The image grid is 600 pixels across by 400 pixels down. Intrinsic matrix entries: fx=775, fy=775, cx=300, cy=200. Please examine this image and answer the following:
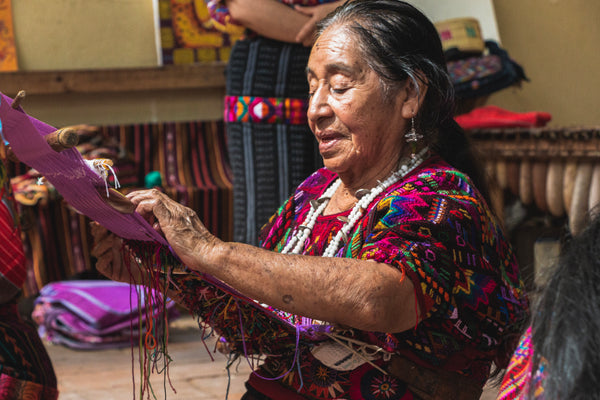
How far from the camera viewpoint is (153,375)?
3.12 metres

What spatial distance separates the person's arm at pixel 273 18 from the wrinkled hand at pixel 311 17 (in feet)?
0.06

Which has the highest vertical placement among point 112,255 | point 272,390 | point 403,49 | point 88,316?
point 403,49

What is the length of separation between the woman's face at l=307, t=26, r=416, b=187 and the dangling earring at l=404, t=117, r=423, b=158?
0.06ft

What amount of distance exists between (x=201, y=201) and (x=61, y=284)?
879 mm

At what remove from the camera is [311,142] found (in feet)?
9.61

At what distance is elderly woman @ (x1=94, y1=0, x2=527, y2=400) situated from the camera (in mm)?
1431

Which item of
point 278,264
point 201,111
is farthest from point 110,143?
point 278,264

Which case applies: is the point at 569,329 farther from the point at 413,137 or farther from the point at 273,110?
the point at 273,110

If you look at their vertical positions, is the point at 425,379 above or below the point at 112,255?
below

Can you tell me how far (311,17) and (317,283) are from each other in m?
1.63

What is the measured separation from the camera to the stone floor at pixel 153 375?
294 centimetres

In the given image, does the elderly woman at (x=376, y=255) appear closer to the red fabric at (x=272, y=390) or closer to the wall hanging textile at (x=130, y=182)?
the red fabric at (x=272, y=390)

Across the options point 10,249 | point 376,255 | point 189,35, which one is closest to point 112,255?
point 10,249

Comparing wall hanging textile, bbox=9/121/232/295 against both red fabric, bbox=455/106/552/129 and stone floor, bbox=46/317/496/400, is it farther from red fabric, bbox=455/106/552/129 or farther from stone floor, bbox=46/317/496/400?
red fabric, bbox=455/106/552/129
